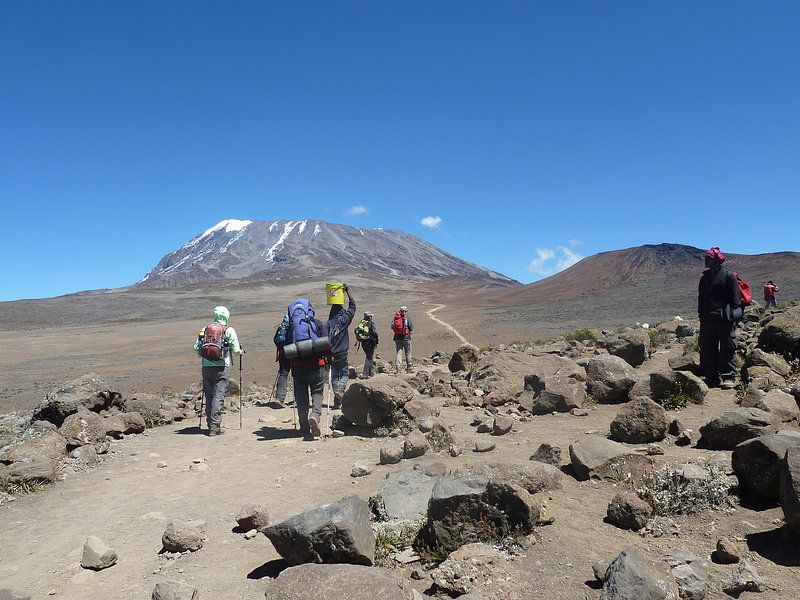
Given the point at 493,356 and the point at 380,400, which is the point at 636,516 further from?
the point at 493,356

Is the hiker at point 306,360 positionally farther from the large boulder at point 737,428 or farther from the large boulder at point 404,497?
the large boulder at point 737,428

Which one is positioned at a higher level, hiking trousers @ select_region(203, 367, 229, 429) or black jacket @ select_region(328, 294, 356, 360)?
black jacket @ select_region(328, 294, 356, 360)

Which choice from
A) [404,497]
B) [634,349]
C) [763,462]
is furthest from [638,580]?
[634,349]

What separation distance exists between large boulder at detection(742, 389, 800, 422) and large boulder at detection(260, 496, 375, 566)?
14.4 ft

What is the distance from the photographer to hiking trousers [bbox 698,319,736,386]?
8055 millimetres

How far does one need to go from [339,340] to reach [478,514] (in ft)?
22.5

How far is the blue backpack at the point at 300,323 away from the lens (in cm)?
793

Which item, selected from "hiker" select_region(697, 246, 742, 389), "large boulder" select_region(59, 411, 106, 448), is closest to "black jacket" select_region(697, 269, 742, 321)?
"hiker" select_region(697, 246, 742, 389)

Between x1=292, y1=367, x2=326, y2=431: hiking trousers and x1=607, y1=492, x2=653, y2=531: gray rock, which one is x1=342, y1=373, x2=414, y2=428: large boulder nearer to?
x1=292, y1=367, x2=326, y2=431: hiking trousers

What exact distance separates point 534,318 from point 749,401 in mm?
34458

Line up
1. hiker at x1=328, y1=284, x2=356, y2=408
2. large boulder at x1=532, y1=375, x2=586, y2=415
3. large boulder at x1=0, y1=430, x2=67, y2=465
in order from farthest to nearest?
hiker at x1=328, y1=284, x2=356, y2=408
large boulder at x1=532, y1=375, x2=586, y2=415
large boulder at x1=0, y1=430, x2=67, y2=465

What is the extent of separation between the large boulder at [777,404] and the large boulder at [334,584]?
14.8 feet

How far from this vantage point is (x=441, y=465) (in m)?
5.26

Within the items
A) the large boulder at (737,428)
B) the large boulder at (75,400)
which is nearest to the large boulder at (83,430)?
the large boulder at (75,400)
